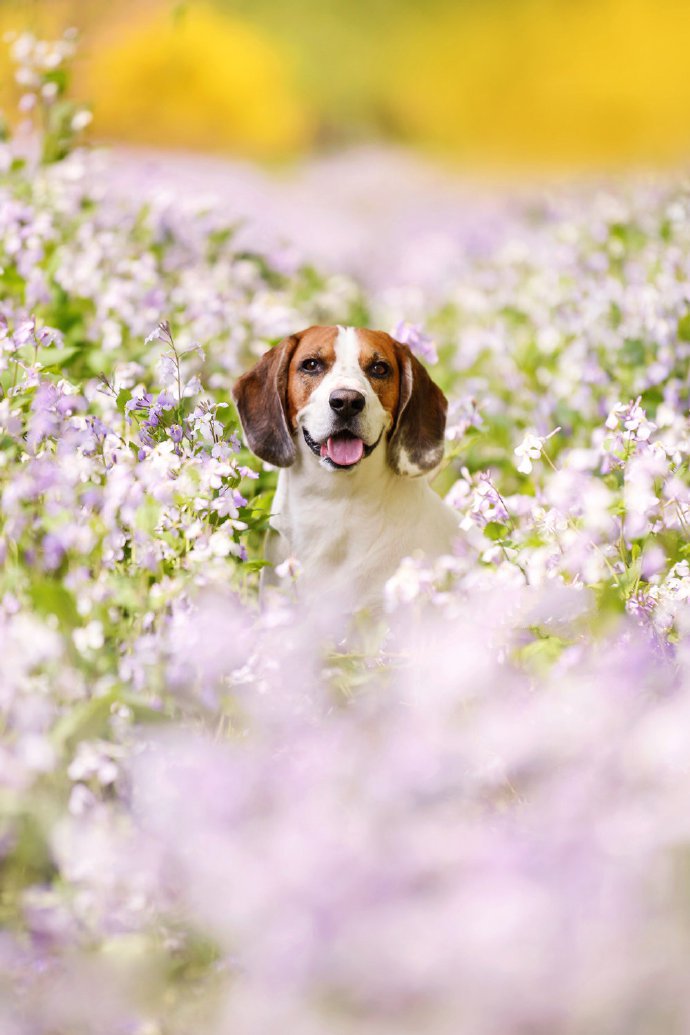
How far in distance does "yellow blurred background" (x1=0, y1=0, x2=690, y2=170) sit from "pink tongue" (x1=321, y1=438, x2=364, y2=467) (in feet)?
31.4

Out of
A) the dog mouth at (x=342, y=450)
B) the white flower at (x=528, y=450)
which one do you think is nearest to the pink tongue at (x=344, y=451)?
the dog mouth at (x=342, y=450)

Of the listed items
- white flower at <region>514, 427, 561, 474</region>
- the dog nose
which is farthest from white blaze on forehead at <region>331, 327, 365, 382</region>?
white flower at <region>514, 427, 561, 474</region>

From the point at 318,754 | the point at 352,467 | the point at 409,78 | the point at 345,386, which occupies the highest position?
the point at 409,78

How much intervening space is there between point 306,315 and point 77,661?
4412mm

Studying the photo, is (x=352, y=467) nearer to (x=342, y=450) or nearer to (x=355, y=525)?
(x=342, y=450)

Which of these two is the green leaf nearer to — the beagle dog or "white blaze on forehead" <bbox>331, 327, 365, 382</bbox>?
the beagle dog

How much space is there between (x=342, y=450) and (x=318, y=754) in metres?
1.71

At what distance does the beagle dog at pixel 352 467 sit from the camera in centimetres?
361

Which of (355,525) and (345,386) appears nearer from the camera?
(345,386)

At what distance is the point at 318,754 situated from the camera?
6.31 ft

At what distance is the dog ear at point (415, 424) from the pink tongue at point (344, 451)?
20 cm

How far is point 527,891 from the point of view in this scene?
1.58 m

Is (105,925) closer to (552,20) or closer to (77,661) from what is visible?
(77,661)

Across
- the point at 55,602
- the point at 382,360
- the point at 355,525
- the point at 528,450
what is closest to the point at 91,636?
the point at 55,602
